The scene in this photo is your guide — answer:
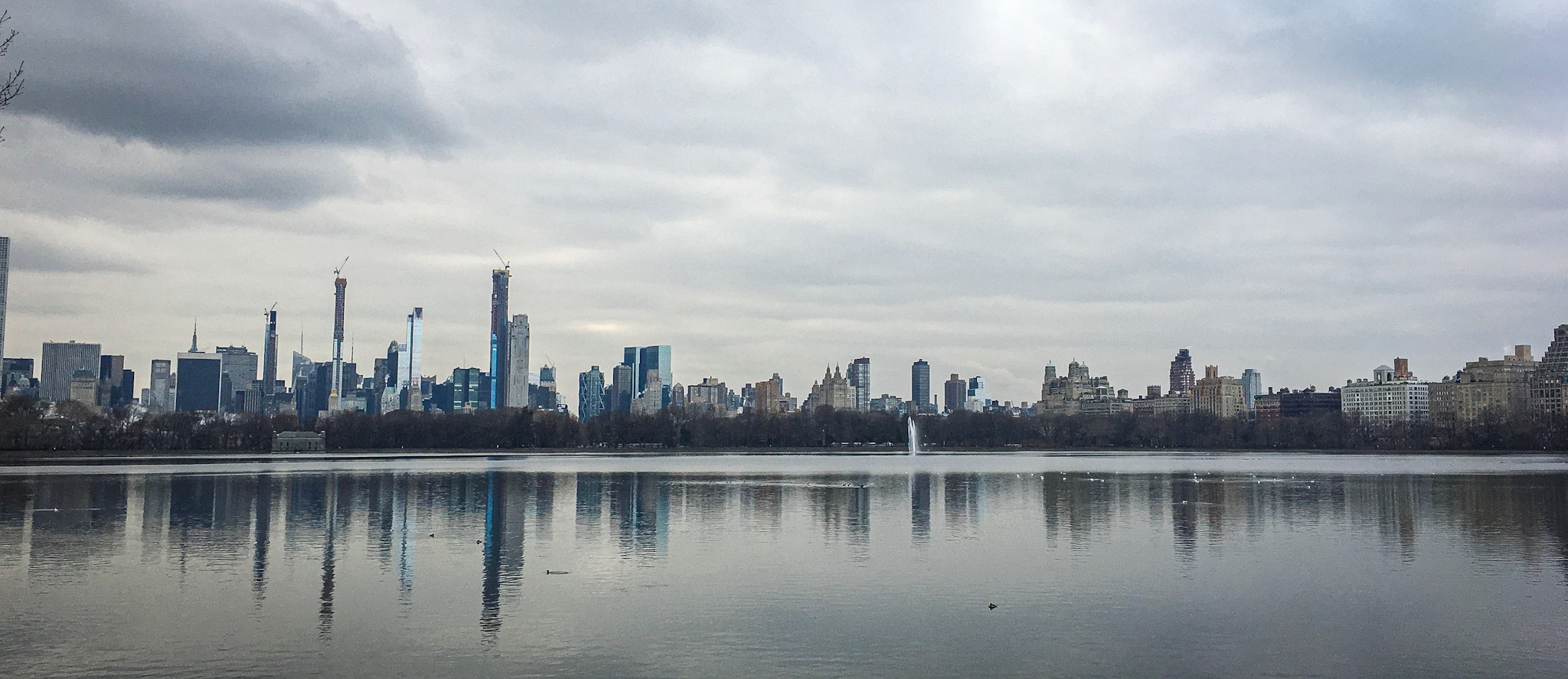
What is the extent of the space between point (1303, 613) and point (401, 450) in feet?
568

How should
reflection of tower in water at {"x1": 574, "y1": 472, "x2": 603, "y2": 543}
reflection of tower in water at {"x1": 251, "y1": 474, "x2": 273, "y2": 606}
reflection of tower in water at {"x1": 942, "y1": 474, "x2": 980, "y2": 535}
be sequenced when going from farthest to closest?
reflection of tower in water at {"x1": 942, "y1": 474, "x2": 980, "y2": 535} → reflection of tower in water at {"x1": 574, "y1": 472, "x2": 603, "y2": 543} → reflection of tower in water at {"x1": 251, "y1": 474, "x2": 273, "y2": 606}

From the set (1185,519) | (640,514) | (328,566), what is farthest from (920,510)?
(328,566)

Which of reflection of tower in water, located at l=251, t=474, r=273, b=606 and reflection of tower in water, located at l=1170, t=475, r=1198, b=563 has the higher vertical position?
reflection of tower in water, located at l=1170, t=475, r=1198, b=563

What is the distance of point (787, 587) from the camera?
28062 millimetres

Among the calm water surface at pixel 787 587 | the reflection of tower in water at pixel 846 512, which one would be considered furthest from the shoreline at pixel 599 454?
the calm water surface at pixel 787 587

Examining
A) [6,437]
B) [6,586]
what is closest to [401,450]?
[6,437]

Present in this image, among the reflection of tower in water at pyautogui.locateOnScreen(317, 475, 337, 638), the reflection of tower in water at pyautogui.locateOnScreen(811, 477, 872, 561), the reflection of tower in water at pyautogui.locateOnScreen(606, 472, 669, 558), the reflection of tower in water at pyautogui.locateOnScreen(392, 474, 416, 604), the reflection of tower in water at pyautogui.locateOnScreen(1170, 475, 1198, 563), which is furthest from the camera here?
the reflection of tower in water at pyautogui.locateOnScreen(811, 477, 872, 561)

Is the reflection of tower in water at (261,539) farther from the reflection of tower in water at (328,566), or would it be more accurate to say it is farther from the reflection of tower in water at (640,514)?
the reflection of tower in water at (640,514)

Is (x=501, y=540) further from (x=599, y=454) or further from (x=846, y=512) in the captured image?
(x=599, y=454)

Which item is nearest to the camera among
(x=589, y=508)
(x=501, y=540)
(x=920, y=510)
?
(x=501, y=540)

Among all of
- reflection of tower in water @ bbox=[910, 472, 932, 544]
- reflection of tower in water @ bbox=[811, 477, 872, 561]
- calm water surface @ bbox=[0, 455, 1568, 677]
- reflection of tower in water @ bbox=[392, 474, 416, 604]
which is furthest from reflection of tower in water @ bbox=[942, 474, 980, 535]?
reflection of tower in water @ bbox=[392, 474, 416, 604]

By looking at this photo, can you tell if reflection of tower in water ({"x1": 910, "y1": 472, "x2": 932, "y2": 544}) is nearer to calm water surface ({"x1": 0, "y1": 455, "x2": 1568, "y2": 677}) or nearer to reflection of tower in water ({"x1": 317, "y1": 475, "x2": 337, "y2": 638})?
calm water surface ({"x1": 0, "y1": 455, "x2": 1568, "y2": 677})

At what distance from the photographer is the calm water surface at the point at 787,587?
2036cm

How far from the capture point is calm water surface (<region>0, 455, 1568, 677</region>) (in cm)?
2036
